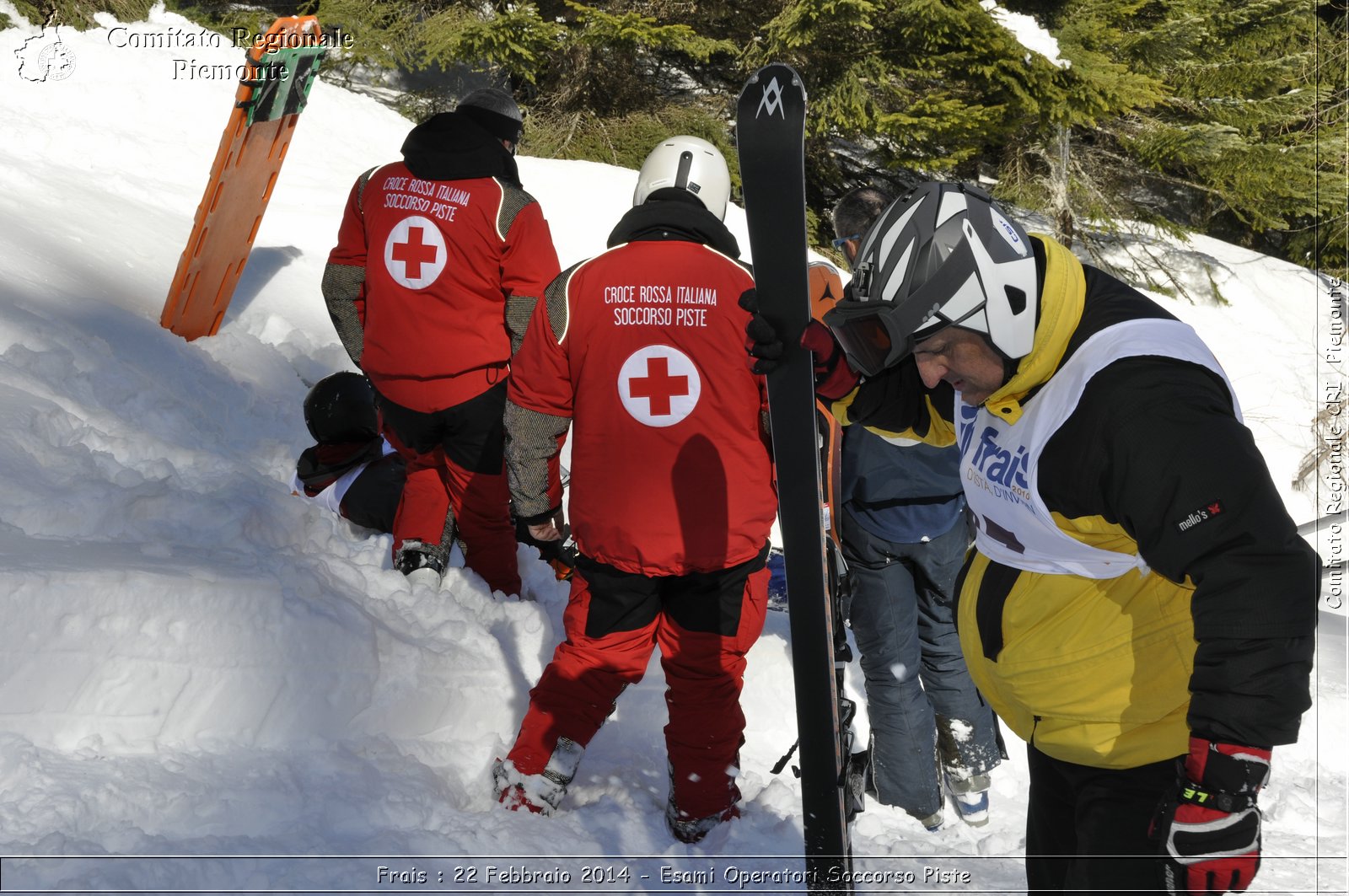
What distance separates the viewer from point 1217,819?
1723 mm

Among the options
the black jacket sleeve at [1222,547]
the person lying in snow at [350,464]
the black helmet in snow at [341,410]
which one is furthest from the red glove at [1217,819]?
the black helmet in snow at [341,410]

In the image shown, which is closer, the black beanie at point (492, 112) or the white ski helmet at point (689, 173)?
the white ski helmet at point (689, 173)

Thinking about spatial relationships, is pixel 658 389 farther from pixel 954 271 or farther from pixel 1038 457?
pixel 1038 457

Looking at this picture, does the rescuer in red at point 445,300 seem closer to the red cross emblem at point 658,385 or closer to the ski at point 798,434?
the red cross emblem at point 658,385

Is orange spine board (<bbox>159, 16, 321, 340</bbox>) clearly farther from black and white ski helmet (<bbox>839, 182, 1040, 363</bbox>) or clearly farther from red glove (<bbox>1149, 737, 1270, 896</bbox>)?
red glove (<bbox>1149, 737, 1270, 896</bbox>)

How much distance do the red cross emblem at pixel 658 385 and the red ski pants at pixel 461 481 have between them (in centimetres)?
124

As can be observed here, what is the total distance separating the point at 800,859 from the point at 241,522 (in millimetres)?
2312

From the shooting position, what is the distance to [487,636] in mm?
3857

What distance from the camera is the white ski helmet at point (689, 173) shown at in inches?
129

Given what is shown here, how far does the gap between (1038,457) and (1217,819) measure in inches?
26.8

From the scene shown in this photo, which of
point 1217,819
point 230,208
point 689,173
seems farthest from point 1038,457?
point 230,208

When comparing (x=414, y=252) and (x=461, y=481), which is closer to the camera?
(x=414, y=252)

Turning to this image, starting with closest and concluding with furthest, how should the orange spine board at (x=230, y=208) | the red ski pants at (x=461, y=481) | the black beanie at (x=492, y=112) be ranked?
the black beanie at (x=492, y=112) → the red ski pants at (x=461, y=481) → the orange spine board at (x=230, y=208)

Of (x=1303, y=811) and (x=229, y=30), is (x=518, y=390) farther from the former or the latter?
(x=229, y=30)
